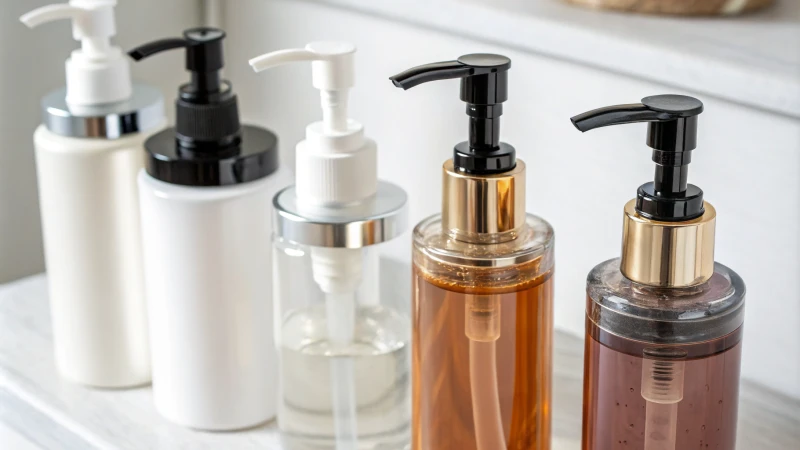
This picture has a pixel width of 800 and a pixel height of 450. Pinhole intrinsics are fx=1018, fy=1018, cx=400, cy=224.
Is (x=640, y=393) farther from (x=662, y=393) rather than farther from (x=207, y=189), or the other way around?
(x=207, y=189)

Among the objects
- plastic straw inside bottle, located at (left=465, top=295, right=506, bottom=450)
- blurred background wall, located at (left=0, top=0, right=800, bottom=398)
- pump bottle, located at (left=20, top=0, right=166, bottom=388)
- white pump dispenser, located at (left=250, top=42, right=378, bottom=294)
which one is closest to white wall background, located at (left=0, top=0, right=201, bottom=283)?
blurred background wall, located at (left=0, top=0, right=800, bottom=398)

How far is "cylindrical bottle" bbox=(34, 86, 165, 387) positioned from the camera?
536 millimetres

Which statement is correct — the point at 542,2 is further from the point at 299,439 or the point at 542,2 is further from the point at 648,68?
the point at 299,439

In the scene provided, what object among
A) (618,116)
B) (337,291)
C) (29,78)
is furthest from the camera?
(29,78)

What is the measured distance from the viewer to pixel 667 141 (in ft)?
1.22

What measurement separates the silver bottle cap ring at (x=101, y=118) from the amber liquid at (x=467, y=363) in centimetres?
20

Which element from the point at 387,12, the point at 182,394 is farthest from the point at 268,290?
the point at 387,12

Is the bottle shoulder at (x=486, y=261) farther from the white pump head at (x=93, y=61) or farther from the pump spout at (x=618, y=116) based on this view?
the white pump head at (x=93, y=61)

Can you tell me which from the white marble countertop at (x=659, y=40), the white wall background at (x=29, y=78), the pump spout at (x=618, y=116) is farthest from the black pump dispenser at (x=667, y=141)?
the white wall background at (x=29, y=78)

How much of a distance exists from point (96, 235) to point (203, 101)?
10cm

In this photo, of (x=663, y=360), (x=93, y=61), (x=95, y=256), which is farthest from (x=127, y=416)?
(x=663, y=360)

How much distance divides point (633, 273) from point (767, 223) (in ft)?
0.47

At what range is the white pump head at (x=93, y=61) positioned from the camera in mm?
536

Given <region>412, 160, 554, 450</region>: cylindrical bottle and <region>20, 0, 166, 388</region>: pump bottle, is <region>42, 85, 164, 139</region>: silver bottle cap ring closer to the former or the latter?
<region>20, 0, 166, 388</region>: pump bottle
